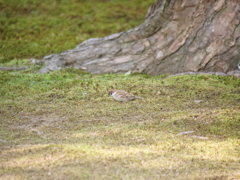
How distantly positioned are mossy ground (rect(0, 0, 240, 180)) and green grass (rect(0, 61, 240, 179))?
1 centimetres

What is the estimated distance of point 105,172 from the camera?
4.32m

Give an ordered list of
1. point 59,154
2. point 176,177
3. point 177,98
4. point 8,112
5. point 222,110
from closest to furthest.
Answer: point 176,177
point 59,154
point 222,110
point 8,112
point 177,98

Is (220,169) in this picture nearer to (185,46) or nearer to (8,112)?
(8,112)

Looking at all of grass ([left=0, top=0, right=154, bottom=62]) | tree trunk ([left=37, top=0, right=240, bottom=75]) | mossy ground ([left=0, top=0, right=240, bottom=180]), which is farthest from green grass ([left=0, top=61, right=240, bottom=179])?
grass ([left=0, top=0, right=154, bottom=62])

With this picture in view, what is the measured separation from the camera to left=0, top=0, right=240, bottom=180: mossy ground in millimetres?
4465

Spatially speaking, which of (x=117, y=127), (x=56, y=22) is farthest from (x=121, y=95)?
(x=56, y=22)

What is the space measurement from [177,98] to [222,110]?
5.04ft

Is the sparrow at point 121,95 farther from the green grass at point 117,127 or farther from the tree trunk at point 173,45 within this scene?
the tree trunk at point 173,45

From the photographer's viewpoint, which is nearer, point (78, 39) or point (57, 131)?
point (57, 131)

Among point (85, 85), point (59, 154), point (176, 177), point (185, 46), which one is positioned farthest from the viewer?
point (185, 46)

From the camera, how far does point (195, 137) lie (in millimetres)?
5609

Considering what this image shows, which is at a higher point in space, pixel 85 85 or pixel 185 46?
pixel 185 46

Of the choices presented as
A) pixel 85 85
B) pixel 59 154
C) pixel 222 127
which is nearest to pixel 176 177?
pixel 59 154

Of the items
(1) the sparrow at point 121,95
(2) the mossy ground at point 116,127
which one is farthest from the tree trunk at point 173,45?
(1) the sparrow at point 121,95
